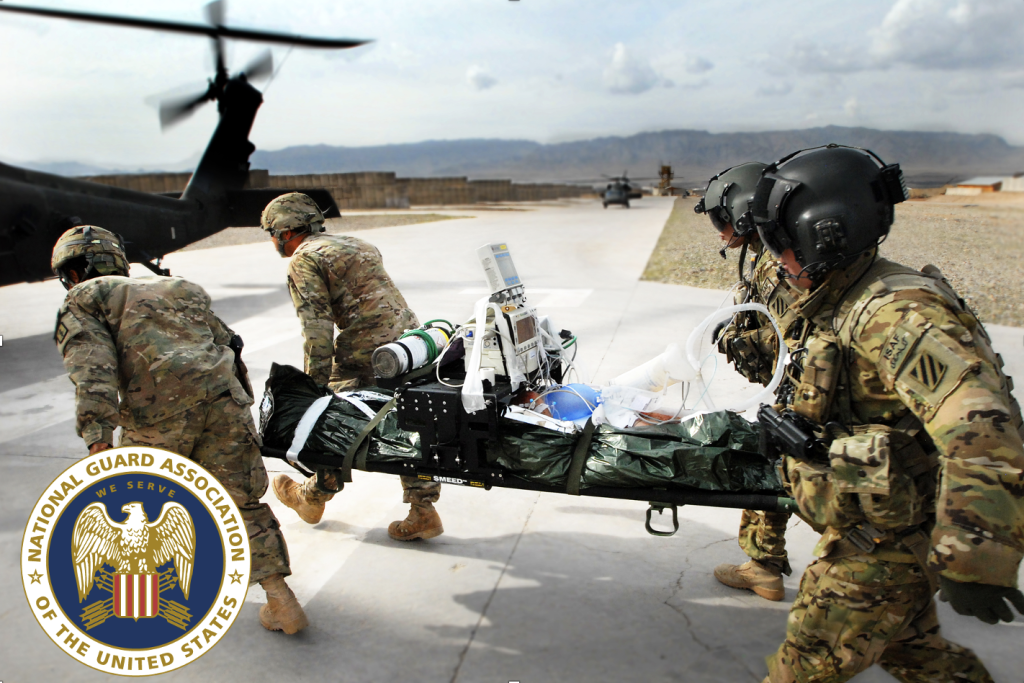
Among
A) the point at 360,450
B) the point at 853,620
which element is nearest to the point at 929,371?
the point at 853,620

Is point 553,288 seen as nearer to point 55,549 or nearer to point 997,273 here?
point 997,273

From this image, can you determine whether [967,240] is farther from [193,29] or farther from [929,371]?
[193,29]

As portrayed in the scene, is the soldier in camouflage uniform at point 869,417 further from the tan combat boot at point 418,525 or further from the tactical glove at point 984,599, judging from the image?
the tan combat boot at point 418,525

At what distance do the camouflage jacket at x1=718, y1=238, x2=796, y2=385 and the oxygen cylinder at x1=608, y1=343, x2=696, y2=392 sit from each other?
1.44 ft

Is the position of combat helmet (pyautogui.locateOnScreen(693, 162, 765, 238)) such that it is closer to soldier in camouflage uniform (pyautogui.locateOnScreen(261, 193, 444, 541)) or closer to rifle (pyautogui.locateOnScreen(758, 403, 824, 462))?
rifle (pyautogui.locateOnScreen(758, 403, 824, 462))

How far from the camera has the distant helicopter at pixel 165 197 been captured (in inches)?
306

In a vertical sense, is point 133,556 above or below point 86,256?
below

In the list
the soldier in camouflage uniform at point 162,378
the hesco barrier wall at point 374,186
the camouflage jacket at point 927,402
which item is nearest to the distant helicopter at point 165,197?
the hesco barrier wall at point 374,186

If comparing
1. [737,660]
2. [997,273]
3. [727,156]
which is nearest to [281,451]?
[737,660]

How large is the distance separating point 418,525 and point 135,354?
164 centimetres

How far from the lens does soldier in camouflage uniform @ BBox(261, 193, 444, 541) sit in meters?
3.43

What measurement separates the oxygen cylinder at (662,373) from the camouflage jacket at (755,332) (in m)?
0.44

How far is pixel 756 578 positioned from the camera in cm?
293

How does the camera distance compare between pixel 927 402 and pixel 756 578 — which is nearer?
A: pixel 927 402
